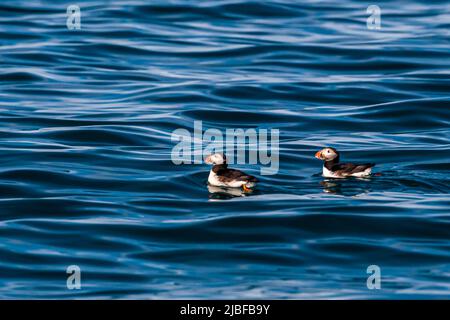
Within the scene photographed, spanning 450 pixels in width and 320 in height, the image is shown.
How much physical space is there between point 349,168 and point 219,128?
6282mm

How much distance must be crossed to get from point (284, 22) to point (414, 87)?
1040 cm

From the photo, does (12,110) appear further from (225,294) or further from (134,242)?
(225,294)

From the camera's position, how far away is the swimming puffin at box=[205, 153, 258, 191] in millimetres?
18609

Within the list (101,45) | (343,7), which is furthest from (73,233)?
(343,7)

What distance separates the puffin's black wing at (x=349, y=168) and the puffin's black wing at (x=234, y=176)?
1515mm

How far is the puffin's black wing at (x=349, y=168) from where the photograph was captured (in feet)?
62.6

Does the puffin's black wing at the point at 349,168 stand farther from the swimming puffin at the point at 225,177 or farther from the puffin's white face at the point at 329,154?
the swimming puffin at the point at 225,177

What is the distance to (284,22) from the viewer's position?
3928 centimetres

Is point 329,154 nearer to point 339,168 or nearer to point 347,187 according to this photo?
point 339,168

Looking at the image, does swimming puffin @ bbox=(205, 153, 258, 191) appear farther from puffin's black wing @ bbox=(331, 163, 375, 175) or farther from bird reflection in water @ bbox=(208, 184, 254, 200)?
puffin's black wing @ bbox=(331, 163, 375, 175)

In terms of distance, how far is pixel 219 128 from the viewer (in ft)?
82.2

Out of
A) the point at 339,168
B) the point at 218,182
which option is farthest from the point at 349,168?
the point at 218,182

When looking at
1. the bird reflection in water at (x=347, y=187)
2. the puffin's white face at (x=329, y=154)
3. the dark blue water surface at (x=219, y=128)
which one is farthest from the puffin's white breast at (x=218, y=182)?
the puffin's white face at (x=329, y=154)

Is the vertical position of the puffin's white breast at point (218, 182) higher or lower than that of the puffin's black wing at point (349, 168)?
lower
